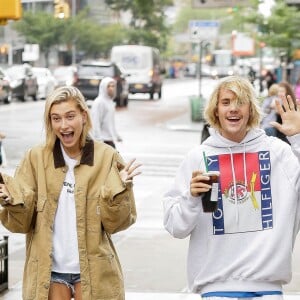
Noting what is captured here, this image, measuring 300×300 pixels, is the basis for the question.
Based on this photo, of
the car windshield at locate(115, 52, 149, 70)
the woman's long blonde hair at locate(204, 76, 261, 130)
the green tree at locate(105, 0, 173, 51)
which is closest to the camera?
the woman's long blonde hair at locate(204, 76, 261, 130)

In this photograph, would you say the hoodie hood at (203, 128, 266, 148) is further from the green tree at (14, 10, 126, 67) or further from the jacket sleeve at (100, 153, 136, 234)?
the green tree at (14, 10, 126, 67)

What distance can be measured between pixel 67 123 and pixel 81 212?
Result: 1.49ft

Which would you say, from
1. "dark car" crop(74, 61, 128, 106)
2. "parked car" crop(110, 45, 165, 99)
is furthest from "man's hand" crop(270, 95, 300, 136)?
"parked car" crop(110, 45, 165, 99)

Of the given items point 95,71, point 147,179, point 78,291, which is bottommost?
point 95,71

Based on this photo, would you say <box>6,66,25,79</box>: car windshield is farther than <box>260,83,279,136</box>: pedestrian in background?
Yes

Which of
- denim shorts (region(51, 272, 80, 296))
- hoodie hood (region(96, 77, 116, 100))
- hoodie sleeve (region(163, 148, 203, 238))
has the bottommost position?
hoodie hood (region(96, 77, 116, 100))

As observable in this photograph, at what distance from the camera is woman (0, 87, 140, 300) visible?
5434mm

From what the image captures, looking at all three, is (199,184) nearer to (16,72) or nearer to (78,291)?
(78,291)

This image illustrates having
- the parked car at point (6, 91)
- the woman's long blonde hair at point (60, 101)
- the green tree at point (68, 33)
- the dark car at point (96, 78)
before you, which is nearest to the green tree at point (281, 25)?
the dark car at point (96, 78)

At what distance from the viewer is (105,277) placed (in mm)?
5535

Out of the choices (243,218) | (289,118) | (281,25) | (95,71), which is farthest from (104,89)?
(281,25)

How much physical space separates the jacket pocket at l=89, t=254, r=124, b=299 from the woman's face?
559 mm

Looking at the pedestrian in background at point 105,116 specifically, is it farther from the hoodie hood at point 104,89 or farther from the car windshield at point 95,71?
the car windshield at point 95,71

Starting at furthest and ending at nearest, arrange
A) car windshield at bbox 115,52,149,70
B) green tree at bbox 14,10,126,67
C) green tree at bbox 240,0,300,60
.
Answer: green tree at bbox 14,10,126,67 → car windshield at bbox 115,52,149,70 → green tree at bbox 240,0,300,60
